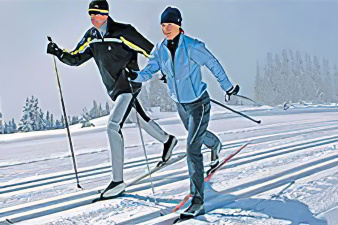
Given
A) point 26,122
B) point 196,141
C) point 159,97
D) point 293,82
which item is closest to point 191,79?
point 196,141

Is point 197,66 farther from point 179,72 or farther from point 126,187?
point 126,187

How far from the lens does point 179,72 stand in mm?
3445

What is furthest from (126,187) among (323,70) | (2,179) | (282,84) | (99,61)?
(323,70)

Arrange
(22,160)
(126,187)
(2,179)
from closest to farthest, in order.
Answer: (126,187)
(2,179)
(22,160)

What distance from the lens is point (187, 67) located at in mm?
3414

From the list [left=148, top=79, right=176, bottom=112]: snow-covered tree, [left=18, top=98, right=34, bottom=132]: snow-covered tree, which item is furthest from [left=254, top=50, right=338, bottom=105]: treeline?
[left=18, top=98, right=34, bottom=132]: snow-covered tree

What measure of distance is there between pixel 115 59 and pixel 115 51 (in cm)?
8

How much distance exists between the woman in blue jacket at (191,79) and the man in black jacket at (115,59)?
0.72m

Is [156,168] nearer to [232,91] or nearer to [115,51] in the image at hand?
[115,51]

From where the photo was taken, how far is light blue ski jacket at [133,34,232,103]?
11.1ft

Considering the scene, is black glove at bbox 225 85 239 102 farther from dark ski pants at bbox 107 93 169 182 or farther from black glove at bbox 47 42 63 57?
black glove at bbox 47 42 63 57

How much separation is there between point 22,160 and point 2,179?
172 cm

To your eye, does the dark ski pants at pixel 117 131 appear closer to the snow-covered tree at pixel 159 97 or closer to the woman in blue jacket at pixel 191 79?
the woman in blue jacket at pixel 191 79

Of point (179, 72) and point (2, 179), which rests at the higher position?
point (179, 72)
